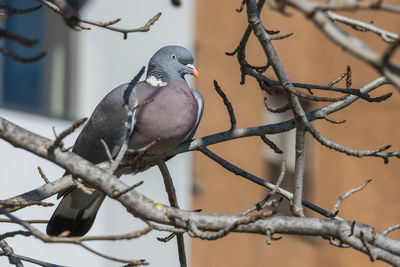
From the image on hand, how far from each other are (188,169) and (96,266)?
5.22 ft

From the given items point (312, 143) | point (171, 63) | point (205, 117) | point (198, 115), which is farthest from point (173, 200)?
point (312, 143)

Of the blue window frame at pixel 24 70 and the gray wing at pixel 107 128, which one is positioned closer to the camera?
the gray wing at pixel 107 128

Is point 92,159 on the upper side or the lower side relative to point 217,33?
lower

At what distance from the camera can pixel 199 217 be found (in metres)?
2.26

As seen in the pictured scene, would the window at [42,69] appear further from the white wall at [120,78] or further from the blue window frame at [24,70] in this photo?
the white wall at [120,78]

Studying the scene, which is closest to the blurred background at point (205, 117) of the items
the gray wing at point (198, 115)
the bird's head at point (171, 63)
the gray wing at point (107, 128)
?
the bird's head at point (171, 63)

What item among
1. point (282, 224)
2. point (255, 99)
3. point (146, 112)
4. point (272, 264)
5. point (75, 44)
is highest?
point (255, 99)

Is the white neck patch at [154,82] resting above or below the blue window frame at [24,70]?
below

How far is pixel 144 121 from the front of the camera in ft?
Result: 10.9

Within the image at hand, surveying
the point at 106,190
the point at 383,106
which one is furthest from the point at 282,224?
the point at 383,106

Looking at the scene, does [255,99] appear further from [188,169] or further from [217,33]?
[188,169]

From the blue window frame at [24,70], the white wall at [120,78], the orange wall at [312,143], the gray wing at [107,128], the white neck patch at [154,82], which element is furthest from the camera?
the orange wall at [312,143]

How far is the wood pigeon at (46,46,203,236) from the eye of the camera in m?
3.30

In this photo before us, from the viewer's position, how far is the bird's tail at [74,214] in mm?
3613
